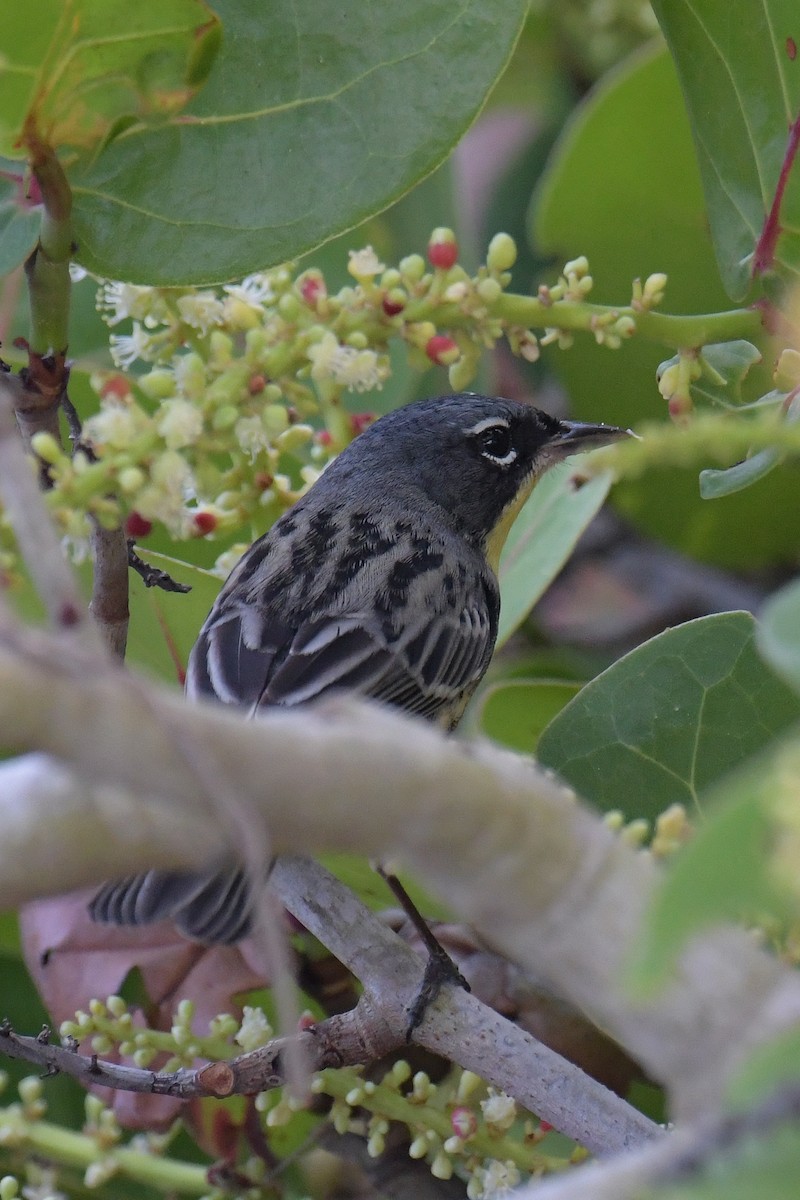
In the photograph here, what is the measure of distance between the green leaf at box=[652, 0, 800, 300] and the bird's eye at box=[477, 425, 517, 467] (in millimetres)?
1338

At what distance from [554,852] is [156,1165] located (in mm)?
1387

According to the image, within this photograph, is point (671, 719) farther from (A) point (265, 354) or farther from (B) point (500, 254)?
(A) point (265, 354)

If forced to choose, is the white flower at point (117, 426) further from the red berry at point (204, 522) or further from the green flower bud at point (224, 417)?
the red berry at point (204, 522)

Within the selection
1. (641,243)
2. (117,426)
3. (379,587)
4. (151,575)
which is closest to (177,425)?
(117,426)

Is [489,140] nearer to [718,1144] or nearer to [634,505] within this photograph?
[634,505]

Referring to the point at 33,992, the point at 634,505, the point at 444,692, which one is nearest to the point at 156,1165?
the point at 33,992

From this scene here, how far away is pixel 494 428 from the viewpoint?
3689mm

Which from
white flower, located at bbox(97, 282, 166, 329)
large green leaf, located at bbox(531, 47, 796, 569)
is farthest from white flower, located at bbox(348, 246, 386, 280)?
large green leaf, located at bbox(531, 47, 796, 569)

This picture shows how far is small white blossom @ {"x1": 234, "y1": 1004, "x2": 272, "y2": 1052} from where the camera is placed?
2061 mm

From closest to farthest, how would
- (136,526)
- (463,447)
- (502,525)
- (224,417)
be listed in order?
(224,417)
(136,526)
(463,447)
(502,525)

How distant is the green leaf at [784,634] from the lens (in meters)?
0.87

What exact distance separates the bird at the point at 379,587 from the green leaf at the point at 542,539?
24 cm

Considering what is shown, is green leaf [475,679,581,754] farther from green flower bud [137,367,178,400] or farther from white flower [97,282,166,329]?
green flower bud [137,367,178,400]

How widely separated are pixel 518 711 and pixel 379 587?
599 mm
